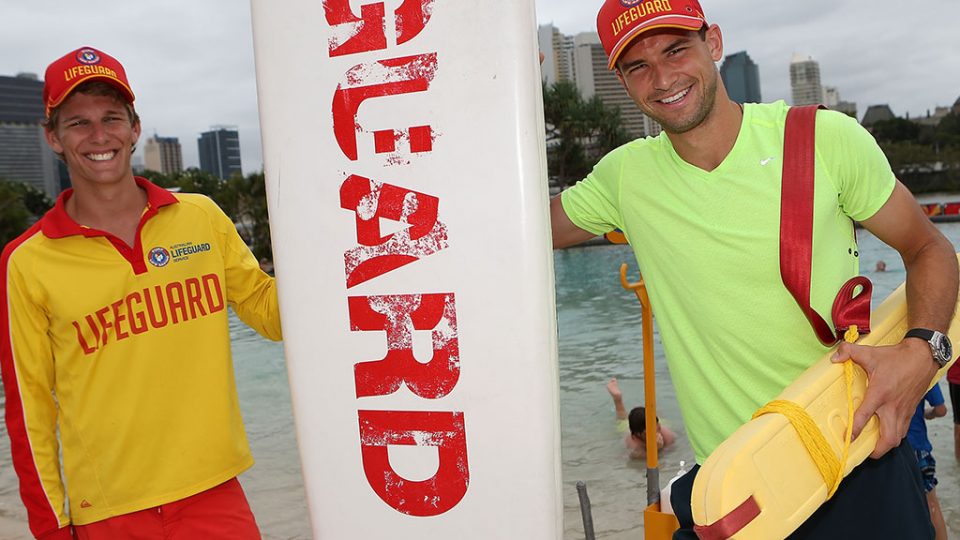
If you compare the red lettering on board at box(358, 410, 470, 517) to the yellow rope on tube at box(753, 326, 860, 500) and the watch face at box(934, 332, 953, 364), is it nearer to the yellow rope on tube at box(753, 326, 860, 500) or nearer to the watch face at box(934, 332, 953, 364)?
the yellow rope on tube at box(753, 326, 860, 500)

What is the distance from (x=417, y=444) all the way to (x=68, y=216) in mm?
1010

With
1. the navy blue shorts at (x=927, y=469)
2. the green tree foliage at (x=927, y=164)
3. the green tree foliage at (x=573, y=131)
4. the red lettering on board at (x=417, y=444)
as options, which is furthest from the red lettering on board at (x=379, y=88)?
the green tree foliage at (x=927, y=164)

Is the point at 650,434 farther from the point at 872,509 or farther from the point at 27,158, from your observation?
the point at 27,158

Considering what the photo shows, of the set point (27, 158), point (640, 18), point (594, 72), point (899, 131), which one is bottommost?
point (640, 18)

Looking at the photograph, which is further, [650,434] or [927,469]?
[927,469]

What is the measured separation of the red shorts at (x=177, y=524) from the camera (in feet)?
6.04

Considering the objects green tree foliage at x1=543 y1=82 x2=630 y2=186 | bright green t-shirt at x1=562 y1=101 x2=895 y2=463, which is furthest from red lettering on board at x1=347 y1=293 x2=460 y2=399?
green tree foliage at x1=543 y1=82 x2=630 y2=186

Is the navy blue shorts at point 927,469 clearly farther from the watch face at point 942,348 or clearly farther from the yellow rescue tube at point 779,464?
the yellow rescue tube at point 779,464

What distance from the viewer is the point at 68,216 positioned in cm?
186

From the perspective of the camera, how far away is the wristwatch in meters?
1.41

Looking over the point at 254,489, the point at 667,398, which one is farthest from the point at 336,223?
the point at 667,398

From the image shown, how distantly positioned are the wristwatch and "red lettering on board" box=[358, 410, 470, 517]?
0.84 metres

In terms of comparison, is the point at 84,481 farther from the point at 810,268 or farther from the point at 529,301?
the point at 810,268

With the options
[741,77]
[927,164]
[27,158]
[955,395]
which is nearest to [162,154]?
[27,158]
